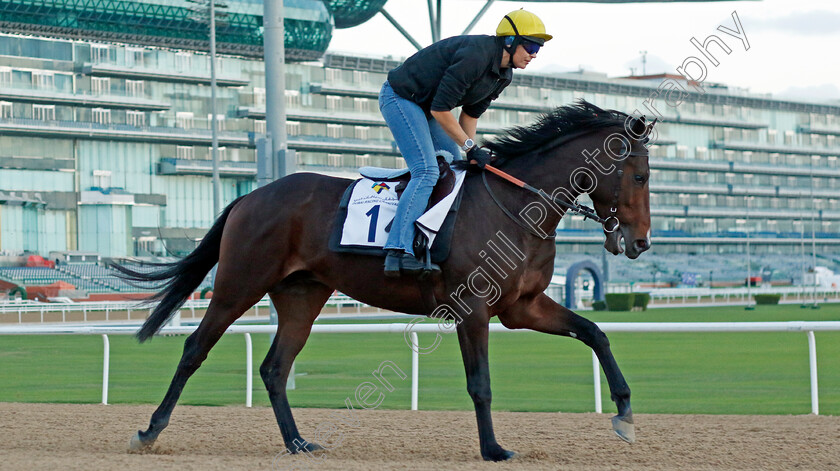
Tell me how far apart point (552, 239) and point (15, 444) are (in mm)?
3199

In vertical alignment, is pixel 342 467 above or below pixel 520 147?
below

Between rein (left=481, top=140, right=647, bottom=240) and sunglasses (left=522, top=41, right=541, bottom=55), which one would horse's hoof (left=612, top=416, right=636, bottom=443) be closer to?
rein (left=481, top=140, right=647, bottom=240)

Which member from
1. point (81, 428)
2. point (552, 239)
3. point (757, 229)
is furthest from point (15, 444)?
point (757, 229)

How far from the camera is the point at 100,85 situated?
49656mm

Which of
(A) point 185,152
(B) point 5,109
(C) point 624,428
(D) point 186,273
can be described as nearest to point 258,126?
(A) point 185,152

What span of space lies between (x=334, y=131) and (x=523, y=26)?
5330 centimetres

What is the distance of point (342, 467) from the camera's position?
15.1 feet

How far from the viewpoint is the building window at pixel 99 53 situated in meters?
49.4

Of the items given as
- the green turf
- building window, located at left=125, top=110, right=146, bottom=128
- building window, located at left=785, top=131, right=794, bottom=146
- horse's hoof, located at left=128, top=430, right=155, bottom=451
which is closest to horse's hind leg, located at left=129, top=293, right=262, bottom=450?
horse's hoof, located at left=128, top=430, right=155, bottom=451

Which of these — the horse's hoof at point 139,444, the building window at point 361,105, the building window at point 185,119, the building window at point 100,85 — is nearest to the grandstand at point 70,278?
the building window at point 100,85

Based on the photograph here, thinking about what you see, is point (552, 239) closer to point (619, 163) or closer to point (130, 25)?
point (619, 163)

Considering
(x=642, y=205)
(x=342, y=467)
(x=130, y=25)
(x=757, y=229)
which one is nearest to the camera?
(x=342, y=467)

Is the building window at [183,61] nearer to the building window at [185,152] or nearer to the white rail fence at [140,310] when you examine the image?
the building window at [185,152]

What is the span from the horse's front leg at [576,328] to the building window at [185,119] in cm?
4874
